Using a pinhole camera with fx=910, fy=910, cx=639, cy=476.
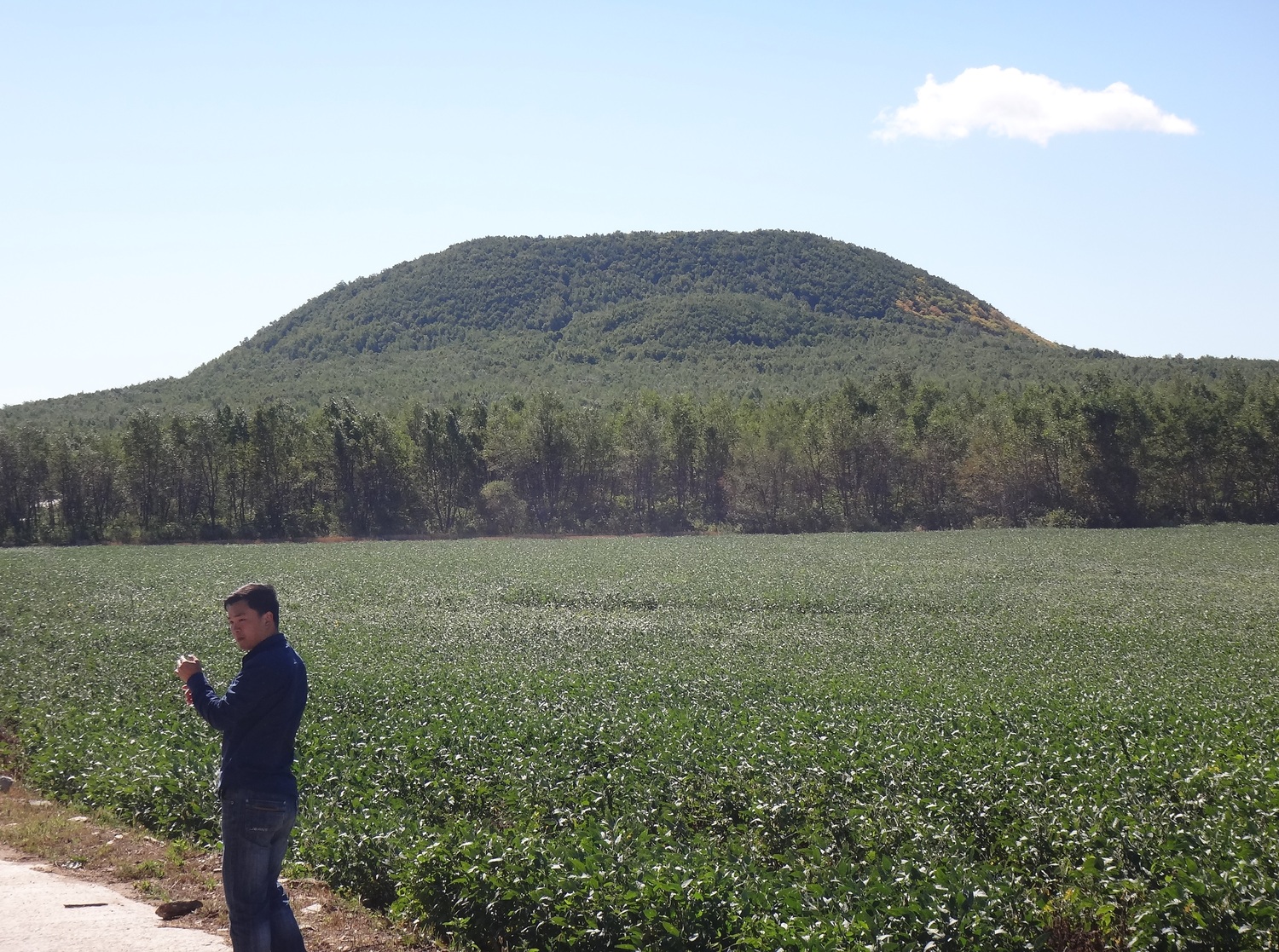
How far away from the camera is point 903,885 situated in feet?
21.7

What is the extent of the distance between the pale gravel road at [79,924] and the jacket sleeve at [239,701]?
7.23 ft

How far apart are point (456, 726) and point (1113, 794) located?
7.95 metres

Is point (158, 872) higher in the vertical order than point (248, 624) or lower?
lower

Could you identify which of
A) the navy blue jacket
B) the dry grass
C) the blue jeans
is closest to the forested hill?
the dry grass

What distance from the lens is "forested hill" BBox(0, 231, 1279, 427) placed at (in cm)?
12269

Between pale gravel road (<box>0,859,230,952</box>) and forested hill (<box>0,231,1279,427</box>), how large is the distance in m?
101

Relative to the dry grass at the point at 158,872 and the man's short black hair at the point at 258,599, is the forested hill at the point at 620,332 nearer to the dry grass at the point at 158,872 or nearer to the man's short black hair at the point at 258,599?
the dry grass at the point at 158,872

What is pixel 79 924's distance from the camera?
6.82 metres

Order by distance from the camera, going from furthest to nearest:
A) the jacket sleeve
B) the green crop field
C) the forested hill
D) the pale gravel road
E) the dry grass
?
the forested hill → the dry grass → the green crop field → the pale gravel road → the jacket sleeve

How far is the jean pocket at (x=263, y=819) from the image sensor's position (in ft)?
17.9

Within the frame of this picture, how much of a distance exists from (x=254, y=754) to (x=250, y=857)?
623mm

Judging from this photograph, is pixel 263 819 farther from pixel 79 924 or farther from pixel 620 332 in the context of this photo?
pixel 620 332

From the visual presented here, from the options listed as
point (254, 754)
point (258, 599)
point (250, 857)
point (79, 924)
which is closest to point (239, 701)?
point (254, 754)

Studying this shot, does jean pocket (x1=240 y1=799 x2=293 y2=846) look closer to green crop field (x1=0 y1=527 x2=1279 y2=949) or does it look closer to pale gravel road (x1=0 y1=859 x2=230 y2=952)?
pale gravel road (x1=0 y1=859 x2=230 y2=952)
